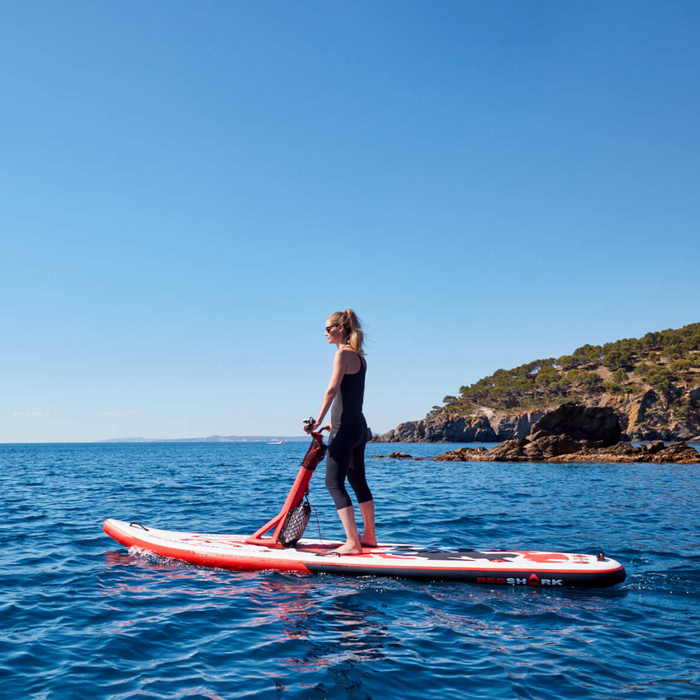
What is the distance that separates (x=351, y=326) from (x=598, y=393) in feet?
327

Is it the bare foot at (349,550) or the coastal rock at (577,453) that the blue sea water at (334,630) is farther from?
the coastal rock at (577,453)

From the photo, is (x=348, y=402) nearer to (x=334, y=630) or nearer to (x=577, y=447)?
(x=334, y=630)

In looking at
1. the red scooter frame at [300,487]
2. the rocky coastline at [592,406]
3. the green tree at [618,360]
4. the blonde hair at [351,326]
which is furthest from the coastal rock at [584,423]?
the green tree at [618,360]

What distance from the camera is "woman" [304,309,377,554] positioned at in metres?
6.23

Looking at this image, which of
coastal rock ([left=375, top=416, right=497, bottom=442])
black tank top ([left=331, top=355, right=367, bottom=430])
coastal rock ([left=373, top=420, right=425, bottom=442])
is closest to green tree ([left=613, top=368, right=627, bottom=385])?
coastal rock ([left=375, top=416, right=497, bottom=442])

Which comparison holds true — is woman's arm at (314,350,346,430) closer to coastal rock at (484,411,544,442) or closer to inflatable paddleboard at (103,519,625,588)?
inflatable paddleboard at (103,519,625,588)

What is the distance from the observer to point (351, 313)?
6.40 meters

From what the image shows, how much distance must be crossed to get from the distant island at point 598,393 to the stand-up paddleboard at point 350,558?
80973mm

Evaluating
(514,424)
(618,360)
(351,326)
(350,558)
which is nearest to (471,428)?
(514,424)

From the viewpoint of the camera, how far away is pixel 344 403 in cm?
632

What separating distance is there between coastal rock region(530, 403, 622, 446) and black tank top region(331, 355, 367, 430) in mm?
46142

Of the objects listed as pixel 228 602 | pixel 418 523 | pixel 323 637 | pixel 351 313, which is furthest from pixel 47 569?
pixel 418 523

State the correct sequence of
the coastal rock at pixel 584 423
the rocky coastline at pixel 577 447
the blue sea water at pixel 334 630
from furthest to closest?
the coastal rock at pixel 584 423
the rocky coastline at pixel 577 447
the blue sea water at pixel 334 630

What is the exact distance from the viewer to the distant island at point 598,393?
79.7 metres
